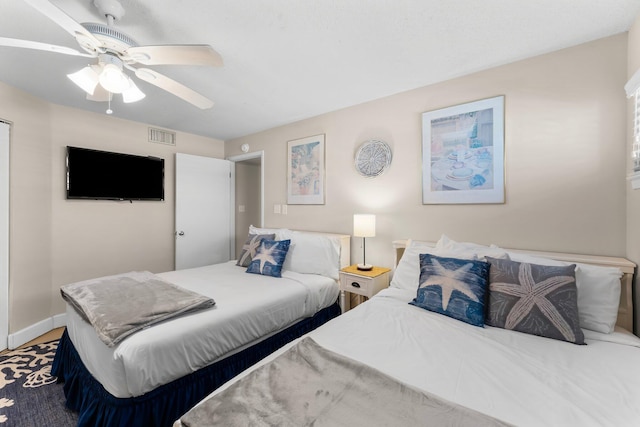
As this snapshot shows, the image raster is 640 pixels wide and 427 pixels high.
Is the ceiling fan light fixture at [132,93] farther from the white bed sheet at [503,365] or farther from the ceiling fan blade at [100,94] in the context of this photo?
the white bed sheet at [503,365]

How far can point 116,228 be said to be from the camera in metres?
3.28

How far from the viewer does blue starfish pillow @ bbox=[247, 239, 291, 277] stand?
2.59m

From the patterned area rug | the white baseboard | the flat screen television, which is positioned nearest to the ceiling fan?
the flat screen television

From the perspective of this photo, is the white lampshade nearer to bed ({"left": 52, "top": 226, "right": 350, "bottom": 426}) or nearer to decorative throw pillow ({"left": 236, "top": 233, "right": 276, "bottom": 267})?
bed ({"left": 52, "top": 226, "right": 350, "bottom": 426})

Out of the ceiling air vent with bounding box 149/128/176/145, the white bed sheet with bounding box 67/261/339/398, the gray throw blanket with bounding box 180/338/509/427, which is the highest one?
the ceiling air vent with bounding box 149/128/176/145

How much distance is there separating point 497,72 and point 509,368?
7.03ft

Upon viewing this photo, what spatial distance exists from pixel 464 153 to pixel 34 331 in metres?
4.46

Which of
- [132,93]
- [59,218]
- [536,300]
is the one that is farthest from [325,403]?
[59,218]

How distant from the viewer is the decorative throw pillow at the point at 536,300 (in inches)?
52.9

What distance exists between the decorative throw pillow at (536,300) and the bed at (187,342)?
1363 millimetres

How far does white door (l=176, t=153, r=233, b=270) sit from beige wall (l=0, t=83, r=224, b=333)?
24 cm

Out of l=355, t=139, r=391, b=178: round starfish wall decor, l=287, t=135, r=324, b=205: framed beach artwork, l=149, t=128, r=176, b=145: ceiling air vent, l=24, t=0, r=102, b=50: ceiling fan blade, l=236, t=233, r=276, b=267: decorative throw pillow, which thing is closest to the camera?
l=24, t=0, r=102, b=50: ceiling fan blade

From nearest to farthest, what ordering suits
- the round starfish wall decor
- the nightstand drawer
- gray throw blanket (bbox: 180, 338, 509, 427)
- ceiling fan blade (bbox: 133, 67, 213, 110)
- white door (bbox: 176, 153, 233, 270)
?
gray throw blanket (bbox: 180, 338, 509, 427) → ceiling fan blade (bbox: 133, 67, 213, 110) → the nightstand drawer → the round starfish wall decor → white door (bbox: 176, 153, 233, 270)

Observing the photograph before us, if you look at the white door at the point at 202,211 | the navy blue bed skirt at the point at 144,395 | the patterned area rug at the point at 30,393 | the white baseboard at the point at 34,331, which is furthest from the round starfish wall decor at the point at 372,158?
the white baseboard at the point at 34,331
